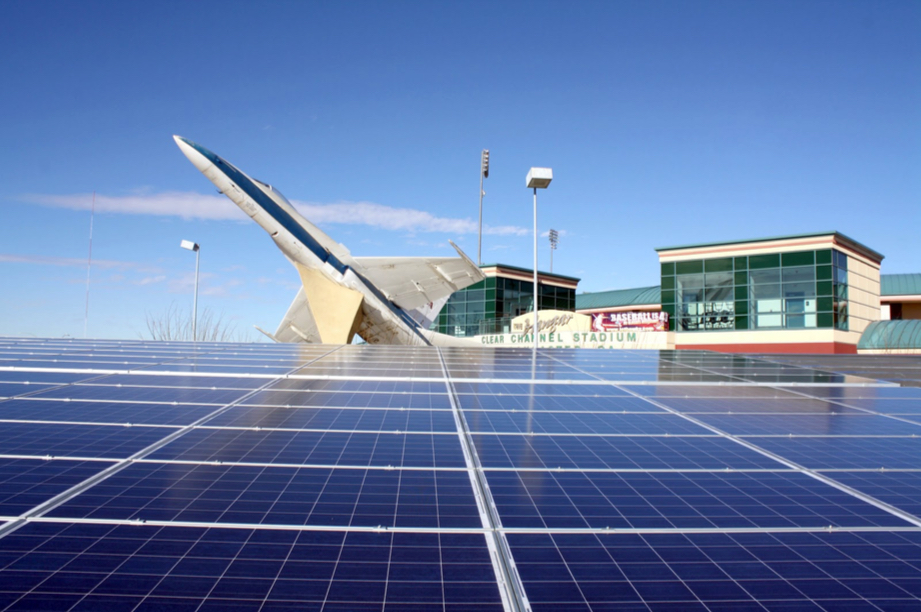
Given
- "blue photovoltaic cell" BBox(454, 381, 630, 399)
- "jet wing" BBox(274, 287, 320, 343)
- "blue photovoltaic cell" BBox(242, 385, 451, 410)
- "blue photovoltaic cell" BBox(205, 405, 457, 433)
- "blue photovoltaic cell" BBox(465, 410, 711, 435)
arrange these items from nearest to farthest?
"blue photovoltaic cell" BBox(205, 405, 457, 433) → "blue photovoltaic cell" BBox(465, 410, 711, 435) → "blue photovoltaic cell" BBox(242, 385, 451, 410) → "blue photovoltaic cell" BBox(454, 381, 630, 399) → "jet wing" BBox(274, 287, 320, 343)

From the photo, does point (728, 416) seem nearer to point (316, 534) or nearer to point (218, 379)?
point (316, 534)

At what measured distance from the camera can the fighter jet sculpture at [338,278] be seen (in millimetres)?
29016

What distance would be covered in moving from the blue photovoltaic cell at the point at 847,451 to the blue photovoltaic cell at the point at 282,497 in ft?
11.1

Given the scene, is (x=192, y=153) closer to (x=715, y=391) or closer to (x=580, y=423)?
(x=715, y=391)

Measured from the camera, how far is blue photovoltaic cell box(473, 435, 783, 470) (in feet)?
17.1

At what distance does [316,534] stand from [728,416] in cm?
586

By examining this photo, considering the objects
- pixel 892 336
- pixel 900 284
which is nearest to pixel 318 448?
pixel 892 336

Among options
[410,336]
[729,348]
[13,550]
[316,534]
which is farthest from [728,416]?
[729,348]

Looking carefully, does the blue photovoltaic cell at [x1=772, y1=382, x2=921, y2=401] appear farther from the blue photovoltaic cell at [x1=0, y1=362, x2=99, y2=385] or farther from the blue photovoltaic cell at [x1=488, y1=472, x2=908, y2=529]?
the blue photovoltaic cell at [x1=0, y1=362, x2=99, y2=385]

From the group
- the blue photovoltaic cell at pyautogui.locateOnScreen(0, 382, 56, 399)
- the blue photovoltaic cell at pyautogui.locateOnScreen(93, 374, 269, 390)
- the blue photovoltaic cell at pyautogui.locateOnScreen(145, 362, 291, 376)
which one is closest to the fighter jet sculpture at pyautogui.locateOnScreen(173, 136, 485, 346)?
the blue photovoltaic cell at pyautogui.locateOnScreen(145, 362, 291, 376)

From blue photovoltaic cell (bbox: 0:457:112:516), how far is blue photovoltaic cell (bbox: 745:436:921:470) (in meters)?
6.16

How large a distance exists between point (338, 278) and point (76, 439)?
26788mm

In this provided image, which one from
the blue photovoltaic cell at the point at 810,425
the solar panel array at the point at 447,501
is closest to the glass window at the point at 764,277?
the solar panel array at the point at 447,501

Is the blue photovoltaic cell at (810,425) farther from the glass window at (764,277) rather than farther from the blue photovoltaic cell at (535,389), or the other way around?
the glass window at (764,277)
